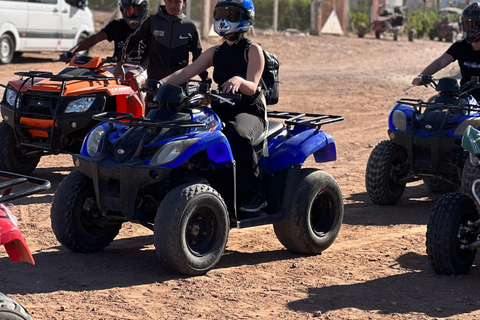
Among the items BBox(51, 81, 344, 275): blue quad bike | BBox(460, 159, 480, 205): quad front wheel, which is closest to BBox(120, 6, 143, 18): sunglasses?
BBox(51, 81, 344, 275): blue quad bike

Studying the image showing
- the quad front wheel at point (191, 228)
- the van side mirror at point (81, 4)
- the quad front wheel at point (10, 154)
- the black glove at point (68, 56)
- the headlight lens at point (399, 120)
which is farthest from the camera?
the van side mirror at point (81, 4)

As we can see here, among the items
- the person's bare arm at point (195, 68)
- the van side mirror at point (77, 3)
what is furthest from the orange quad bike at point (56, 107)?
the van side mirror at point (77, 3)

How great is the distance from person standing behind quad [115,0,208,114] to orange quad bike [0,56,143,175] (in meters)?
0.44

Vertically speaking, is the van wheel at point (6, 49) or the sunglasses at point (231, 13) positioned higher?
the sunglasses at point (231, 13)

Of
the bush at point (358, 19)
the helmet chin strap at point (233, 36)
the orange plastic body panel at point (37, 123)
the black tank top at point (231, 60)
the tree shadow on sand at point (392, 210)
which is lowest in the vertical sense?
the tree shadow on sand at point (392, 210)

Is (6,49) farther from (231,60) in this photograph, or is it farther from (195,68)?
(231,60)

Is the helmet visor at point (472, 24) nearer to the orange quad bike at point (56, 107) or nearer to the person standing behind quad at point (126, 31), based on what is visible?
the person standing behind quad at point (126, 31)

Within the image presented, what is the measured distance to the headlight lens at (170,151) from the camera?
5.92 metres

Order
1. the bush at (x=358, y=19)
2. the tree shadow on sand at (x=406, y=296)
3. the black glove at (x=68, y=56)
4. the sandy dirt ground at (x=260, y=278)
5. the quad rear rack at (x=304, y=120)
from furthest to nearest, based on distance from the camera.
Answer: the bush at (x=358, y=19) → the black glove at (x=68, y=56) → the quad rear rack at (x=304, y=120) → the tree shadow on sand at (x=406, y=296) → the sandy dirt ground at (x=260, y=278)

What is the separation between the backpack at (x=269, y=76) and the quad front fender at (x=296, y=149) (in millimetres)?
383

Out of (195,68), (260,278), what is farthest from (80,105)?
(260,278)

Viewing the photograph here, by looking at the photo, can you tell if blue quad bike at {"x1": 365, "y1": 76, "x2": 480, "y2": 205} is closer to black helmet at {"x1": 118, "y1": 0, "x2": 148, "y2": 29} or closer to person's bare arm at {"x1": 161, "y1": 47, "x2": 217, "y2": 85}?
person's bare arm at {"x1": 161, "y1": 47, "x2": 217, "y2": 85}

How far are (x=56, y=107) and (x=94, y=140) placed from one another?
293 centimetres

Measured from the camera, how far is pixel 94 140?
6.34 metres
